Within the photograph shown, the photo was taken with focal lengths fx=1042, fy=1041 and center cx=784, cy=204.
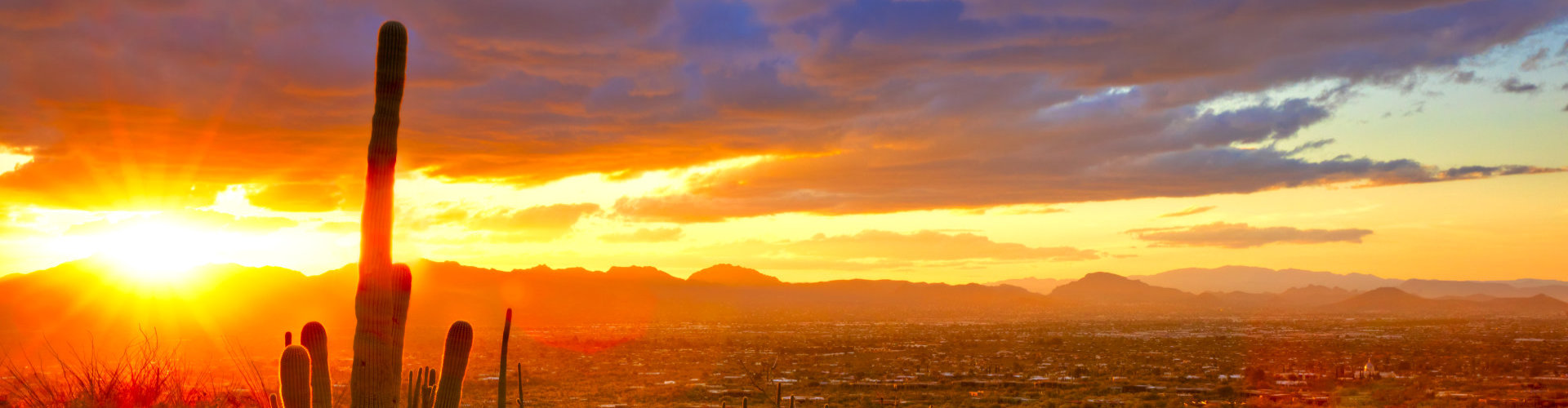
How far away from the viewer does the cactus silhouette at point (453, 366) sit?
8.05 m

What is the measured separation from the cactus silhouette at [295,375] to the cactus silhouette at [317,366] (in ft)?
1.12

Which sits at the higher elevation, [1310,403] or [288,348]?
[288,348]

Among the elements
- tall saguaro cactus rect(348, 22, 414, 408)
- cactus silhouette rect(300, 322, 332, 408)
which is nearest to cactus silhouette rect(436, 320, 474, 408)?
tall saguaro cactus rect(348, 22, 414, 408)

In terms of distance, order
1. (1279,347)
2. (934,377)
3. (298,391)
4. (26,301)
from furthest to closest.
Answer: (26,301) < (1279,347) < (934,377) < (298,391)

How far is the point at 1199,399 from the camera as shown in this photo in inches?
1435

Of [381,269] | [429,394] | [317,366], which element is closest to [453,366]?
[317,366]

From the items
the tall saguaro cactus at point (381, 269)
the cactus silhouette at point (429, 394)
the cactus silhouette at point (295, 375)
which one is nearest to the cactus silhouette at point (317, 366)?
the cactus silhouette at point (295, 375)

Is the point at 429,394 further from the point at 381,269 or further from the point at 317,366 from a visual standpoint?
the point at 381,269

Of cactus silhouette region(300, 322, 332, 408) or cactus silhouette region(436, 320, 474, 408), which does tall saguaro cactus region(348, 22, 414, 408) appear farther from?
cactus silhouette region(300, 322, 332, 408)

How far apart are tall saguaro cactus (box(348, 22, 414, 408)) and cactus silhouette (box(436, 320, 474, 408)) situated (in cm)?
47

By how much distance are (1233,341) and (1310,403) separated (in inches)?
1786

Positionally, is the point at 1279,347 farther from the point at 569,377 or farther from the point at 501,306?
the point at 501,306

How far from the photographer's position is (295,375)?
24.6ft

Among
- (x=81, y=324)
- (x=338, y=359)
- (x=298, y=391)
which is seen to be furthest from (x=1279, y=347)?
(x=81, y=324)
